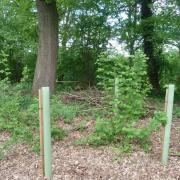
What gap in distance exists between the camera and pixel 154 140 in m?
4.87

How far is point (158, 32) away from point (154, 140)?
17.3 feet

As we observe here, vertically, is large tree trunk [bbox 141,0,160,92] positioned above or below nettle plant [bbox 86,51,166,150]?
above

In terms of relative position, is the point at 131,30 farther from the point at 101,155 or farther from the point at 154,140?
the point at 101,155

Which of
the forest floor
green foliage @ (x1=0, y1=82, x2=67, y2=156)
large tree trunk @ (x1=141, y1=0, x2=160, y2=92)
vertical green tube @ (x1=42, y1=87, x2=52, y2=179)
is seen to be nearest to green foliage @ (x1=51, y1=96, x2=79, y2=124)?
green foliage @ (x1=0, y1=82, x2=67, y2=156)

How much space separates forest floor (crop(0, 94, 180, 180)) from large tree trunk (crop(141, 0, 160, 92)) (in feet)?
21.7

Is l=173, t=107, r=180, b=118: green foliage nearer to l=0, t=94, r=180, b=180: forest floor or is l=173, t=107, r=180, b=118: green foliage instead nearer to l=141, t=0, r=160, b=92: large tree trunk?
l=0, t=94, r=180, b=180: forest floor

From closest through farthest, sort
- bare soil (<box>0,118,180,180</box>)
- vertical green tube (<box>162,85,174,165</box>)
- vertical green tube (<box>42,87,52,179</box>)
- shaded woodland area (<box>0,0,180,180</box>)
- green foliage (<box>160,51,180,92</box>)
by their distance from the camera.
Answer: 1. vertical green tube (<box>42,87,52,179</box>)
2. bare soil (<box>0,118,180,180</box>)
3. vertical green tube (<box>162,85,174,165</box>)
4. shaded woodland area (<box>0,0,180,180</box>)
5. green foliage (<box>160,51,180,92</box>)

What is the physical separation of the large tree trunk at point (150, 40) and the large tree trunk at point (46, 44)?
12.0ft

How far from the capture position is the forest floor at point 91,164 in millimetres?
3762

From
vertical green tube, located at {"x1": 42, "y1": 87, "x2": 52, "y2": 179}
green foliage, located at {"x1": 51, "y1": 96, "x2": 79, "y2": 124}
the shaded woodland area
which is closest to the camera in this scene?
vertical green tube, located at {"x1": 42, "y1": 87, "x2": 52, "y2": 179}

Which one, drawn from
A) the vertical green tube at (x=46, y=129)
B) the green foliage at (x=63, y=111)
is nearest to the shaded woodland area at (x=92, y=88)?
the green foliage at (x=63, y=111)

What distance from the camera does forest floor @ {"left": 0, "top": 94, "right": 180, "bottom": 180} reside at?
12.3 feet

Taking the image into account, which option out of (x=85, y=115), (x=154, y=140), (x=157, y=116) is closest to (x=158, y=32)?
(x=85, y=115)

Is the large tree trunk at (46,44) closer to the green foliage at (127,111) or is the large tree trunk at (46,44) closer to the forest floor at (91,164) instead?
the forest floor at (91,164)
